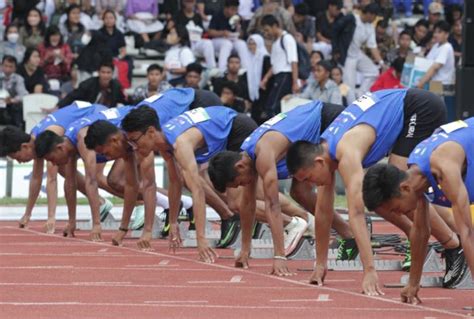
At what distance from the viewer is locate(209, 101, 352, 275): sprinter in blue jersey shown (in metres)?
11.8

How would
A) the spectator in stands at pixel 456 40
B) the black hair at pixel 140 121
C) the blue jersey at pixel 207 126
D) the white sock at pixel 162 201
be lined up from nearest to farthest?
the black hair at pixel 140 121 < the blue jersey at pixel 207 126 < the white sock at pixel 162 201 < the spectator in stands at pixel 456 40

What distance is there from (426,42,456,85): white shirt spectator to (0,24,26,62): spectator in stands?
649cm

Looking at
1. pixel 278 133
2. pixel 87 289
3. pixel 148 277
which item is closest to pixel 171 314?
pixel 87 289

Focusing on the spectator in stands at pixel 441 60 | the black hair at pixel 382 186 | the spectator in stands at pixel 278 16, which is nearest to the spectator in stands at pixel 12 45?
the spectator in stands at pixel 278 16

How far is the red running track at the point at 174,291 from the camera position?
30.9 feet

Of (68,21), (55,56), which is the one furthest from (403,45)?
(55,56)

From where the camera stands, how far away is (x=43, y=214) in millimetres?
18797

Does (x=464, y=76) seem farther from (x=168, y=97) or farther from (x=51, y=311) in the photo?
(x=51, y=311)

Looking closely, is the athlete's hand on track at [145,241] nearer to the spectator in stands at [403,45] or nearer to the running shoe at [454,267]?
the running shoe at [454,267]

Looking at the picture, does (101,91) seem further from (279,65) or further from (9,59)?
(279,65)

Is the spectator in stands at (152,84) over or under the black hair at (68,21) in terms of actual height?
under

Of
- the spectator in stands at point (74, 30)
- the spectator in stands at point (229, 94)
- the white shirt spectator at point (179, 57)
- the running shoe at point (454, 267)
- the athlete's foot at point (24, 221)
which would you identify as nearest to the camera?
the running shoe at point (454, 267)

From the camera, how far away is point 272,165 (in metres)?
11.8

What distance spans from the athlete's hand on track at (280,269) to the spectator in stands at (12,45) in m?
12.1
